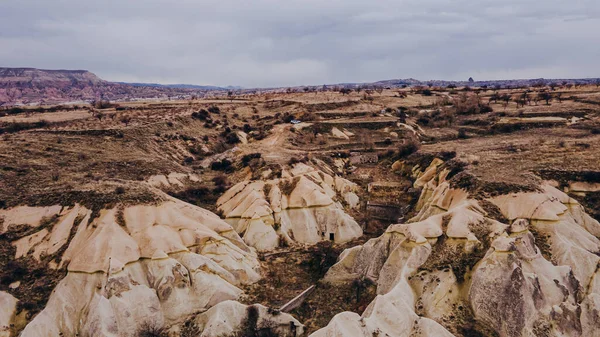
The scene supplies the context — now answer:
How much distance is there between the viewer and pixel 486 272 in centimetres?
2000

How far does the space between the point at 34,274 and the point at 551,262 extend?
2945 cm

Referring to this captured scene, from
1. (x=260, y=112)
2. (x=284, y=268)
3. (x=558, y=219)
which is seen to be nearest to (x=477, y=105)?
(x=260, y=112)

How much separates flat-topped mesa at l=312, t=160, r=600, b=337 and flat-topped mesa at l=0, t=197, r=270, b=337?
7725 millimetres

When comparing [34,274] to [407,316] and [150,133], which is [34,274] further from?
[150,133]

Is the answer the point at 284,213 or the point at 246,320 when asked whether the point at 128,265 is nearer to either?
the point at 246,320

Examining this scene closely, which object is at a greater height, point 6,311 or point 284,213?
point 284,213

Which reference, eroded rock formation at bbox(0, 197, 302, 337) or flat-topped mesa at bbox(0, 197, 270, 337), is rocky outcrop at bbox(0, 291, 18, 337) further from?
flat-topped mesa at bbox(0, 197, 270, 337)

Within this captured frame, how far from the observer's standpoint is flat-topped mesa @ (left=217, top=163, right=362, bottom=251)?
30891mm

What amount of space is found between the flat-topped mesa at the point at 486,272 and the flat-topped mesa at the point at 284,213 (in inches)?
206

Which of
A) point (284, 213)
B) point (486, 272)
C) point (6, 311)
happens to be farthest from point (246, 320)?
point (284, 213)

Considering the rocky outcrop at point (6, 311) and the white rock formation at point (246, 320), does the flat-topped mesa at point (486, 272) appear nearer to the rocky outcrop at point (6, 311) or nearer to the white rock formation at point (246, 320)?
the white rock formation at point (246, 320)

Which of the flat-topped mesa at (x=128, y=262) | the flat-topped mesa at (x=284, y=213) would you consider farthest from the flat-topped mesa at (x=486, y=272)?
the flat-topped mesa at (x=128, y=262)

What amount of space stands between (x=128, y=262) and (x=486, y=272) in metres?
19.5

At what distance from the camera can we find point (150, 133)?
5247 centimetres
